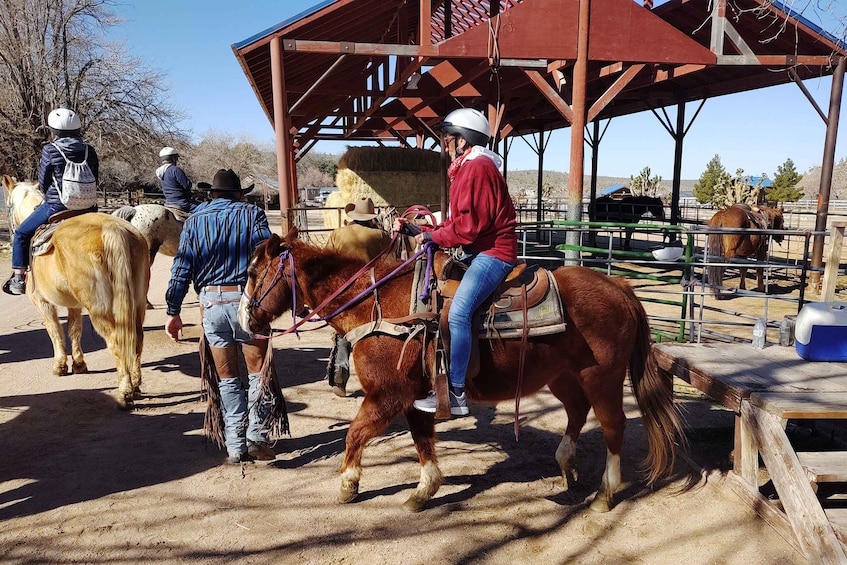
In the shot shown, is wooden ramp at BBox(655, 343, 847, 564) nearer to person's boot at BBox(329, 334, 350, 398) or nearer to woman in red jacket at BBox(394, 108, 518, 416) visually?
woman in red jacket at BBox(394, 108, 518, 416)

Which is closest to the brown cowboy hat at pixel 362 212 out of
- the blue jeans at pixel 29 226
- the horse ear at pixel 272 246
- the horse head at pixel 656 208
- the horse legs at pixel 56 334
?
the horse ear at pixel 272 246

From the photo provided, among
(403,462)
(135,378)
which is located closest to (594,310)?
(403,462)

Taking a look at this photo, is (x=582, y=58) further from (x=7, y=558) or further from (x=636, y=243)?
(x=636, y=243)

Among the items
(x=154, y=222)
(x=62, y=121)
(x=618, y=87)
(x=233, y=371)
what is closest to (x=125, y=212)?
(x=154, y=222)

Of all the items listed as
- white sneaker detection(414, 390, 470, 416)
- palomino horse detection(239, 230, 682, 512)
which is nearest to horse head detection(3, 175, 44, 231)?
palomino horse detection(239, 230, 682, 512)

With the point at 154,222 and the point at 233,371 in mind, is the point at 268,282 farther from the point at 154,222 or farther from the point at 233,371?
the point at 154,222

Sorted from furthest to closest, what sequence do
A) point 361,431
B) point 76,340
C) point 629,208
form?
point 629,208 < point 76,340 < point 361,431

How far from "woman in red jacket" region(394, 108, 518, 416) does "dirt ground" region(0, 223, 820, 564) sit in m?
0.83

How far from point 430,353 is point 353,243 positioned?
2.44 metres

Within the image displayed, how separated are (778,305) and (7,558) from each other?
11.5m

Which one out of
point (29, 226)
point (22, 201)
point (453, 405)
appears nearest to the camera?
point (453, 405)

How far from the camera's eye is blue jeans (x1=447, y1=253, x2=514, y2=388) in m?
2.92

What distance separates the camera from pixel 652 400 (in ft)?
11.2

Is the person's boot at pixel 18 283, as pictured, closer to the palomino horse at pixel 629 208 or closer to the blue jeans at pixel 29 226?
the blue jeans at pixel 29 226
